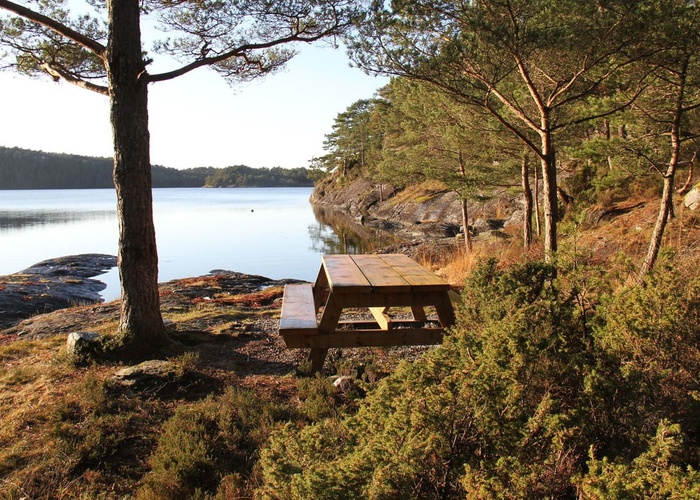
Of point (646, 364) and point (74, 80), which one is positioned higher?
point (74, 80)

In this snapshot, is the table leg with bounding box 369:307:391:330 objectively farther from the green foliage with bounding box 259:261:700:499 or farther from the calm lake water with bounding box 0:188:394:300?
the calm lake water with bounding box 0:188:394:300

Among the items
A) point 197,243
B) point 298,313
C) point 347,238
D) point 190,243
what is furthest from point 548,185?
point 190,243

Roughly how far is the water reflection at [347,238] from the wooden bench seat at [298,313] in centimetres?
1666

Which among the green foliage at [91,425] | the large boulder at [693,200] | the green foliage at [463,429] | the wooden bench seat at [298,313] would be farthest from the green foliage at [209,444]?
the large boulder at [693,200]

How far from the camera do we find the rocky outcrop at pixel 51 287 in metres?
12.0

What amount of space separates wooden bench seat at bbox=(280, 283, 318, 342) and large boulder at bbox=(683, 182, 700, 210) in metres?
9.98

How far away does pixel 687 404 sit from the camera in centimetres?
212

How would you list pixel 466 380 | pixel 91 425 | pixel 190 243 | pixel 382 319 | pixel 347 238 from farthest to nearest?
1. pixel 347 238
2. pixel 190 243
3. pixel 382 319
4. pixel 91 425
5. pixel 466 380

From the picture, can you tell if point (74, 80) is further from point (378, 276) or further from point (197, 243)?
point (197, 243)

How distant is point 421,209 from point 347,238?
7958mm

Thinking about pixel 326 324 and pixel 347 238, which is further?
pixel 347 238

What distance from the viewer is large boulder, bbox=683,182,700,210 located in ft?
39.6

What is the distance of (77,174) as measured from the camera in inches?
5187

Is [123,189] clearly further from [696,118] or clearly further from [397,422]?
[696,118]
